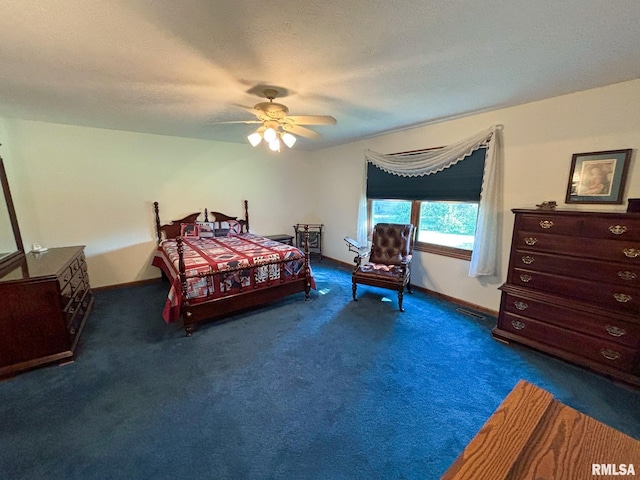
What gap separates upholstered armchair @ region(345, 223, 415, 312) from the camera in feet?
11.4

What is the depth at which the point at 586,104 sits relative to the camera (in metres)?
2.49

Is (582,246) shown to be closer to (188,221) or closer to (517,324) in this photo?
(517,324)

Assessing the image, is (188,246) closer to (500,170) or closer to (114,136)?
(114,136)

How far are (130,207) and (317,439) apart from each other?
169 inches

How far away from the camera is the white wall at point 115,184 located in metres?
3.53

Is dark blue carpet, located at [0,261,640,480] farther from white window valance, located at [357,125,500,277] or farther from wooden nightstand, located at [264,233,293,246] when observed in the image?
wooden nightstand, located at [264,233,293,246]

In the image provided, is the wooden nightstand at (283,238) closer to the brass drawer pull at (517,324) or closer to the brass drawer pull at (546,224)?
the brass drawer pull at (517,324)

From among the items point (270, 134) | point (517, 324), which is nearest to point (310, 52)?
point (270, 134)

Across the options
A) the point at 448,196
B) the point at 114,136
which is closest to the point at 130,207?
the point at 114,136

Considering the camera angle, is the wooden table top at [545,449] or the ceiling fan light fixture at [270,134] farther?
the ceiling fan light fixture at [270,134]

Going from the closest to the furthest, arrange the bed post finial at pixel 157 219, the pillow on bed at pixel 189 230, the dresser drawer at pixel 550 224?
1. the dresser drawer at pixel 550 224
2. the bed post finial at pixel 157 219
3. the pillow on bed at pixel 189 230

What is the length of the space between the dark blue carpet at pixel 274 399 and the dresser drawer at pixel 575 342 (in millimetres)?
152

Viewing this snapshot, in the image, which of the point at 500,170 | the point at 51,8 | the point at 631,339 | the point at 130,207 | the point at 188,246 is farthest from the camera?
the point at 130,207
